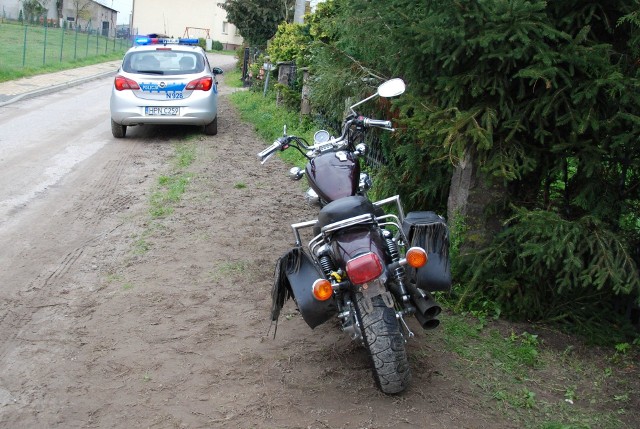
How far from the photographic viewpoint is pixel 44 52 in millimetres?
31844

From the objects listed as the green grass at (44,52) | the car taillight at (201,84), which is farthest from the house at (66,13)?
the car taillight at (201,84)

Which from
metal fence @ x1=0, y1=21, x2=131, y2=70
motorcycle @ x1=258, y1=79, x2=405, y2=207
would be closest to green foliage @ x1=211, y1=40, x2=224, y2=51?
metal fence @ x1=0, y1=21, x2=131, y2=70

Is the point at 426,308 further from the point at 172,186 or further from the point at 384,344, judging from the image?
the point at 172,186

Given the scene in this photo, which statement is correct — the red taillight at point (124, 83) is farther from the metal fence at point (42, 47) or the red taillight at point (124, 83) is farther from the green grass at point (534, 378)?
the metal fence at point (42, 47)

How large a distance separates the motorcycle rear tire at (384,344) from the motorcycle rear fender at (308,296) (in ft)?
0.63

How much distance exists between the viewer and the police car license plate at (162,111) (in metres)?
12.5

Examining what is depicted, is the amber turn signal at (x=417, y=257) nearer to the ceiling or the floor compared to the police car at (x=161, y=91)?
nearer to the floor

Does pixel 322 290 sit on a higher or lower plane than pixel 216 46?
lower

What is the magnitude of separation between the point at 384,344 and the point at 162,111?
943 centimetres

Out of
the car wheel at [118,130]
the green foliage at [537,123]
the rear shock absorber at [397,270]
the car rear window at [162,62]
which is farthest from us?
the car wheel at [118,130]

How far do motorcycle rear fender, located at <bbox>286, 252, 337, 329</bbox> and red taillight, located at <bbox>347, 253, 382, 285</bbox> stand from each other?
33 centimetres

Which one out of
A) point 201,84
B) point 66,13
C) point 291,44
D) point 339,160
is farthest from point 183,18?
point 339,160

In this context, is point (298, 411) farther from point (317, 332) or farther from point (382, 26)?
point (382, 26)

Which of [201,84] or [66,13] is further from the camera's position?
[66,13]
